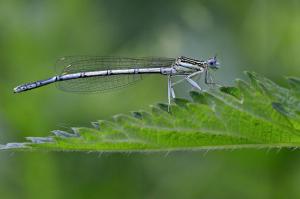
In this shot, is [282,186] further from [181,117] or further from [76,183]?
[181,117]

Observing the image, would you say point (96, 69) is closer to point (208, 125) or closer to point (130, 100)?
point (130, 100)

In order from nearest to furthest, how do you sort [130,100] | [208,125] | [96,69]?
1. [208,125]
2. [96,69]
3. [130,100]

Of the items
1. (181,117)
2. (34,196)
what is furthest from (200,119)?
(34,196)

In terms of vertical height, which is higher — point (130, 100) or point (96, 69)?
point (96, 69)

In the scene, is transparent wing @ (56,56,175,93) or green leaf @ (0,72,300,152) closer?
green leaf @ (0,72,300,152)

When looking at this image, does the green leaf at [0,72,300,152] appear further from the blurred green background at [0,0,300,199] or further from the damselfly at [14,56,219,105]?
the blurred green background at [0,0,300,199]

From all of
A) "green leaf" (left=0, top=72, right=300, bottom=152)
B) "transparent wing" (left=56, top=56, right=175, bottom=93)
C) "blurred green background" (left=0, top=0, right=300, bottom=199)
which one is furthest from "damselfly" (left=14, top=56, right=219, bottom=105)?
"green leaf" (left=0, top=72, right=300, bottom=152)

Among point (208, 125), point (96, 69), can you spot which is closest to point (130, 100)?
point (96, 69)
